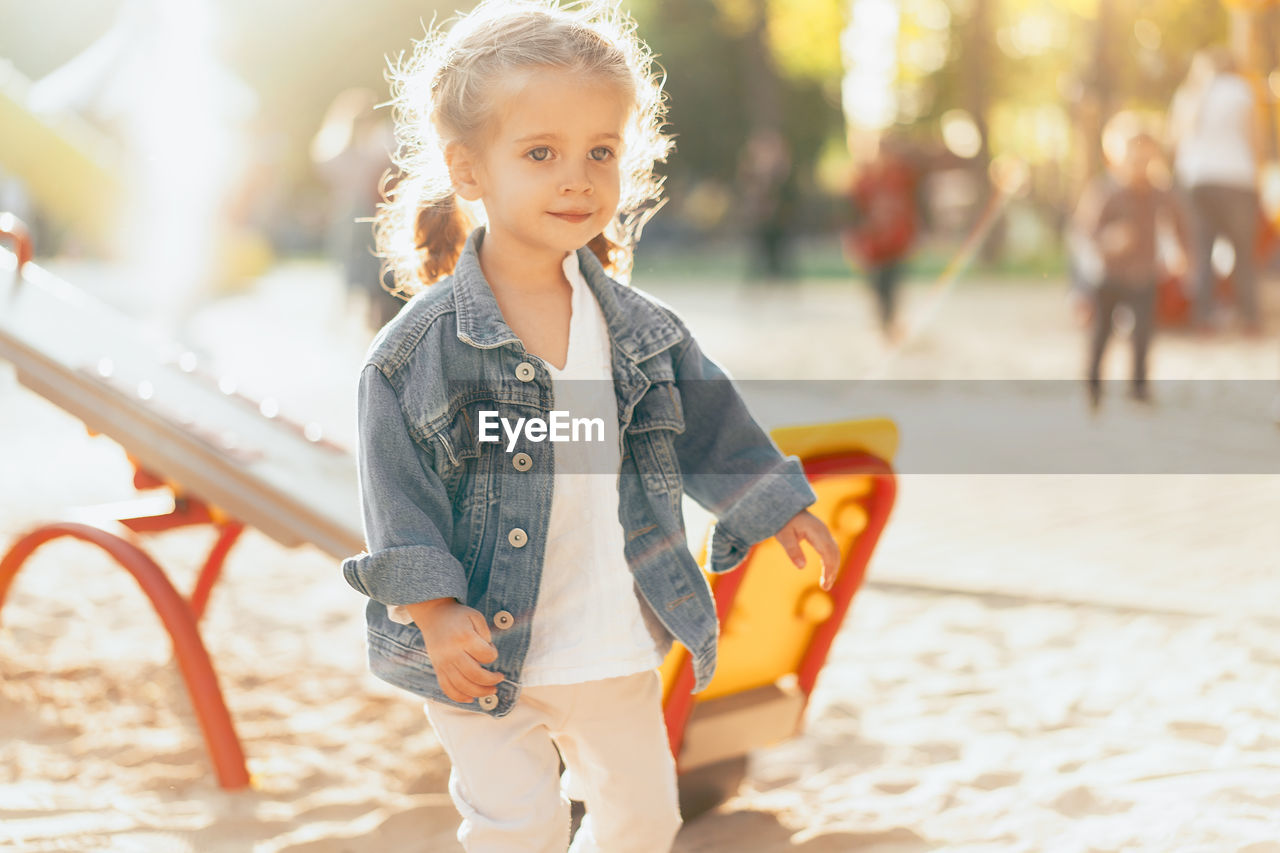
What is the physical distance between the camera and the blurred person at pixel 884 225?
11.4m

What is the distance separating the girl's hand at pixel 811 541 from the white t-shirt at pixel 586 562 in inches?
8.8

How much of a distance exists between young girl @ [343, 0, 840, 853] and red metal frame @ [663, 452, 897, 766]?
0.49 metres

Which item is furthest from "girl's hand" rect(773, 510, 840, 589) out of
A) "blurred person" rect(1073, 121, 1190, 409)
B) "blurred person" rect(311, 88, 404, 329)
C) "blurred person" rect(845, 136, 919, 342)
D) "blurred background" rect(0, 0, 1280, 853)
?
"blurred person" rect(845, 136, 919, 342)

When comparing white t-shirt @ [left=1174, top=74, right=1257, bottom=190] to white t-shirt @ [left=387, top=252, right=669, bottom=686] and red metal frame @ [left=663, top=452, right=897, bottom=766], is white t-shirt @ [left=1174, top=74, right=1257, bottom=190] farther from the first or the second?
white t-shirt @ [left=387, top=252, right=669, bottom=686]

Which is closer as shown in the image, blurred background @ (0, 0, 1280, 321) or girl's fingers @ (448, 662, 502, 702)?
girl's fingers @ (448, 662, 502, 702)

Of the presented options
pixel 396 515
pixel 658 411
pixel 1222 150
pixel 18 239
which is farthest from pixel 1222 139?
pixel 396 515

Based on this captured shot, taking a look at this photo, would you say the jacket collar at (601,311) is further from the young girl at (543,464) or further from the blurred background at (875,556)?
the blurred background at (875,556)

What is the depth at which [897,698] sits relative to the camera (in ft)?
11.5

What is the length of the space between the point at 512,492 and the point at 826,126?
1812 inches

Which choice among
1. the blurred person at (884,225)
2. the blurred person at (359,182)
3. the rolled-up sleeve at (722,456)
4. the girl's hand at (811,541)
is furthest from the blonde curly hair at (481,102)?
the blurred person at (884,225)

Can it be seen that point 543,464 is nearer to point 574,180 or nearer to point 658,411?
point 658,411

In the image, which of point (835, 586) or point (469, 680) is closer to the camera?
point (469, 680)

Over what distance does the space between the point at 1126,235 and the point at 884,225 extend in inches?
142

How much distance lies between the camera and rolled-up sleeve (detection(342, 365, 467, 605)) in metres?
1.67
